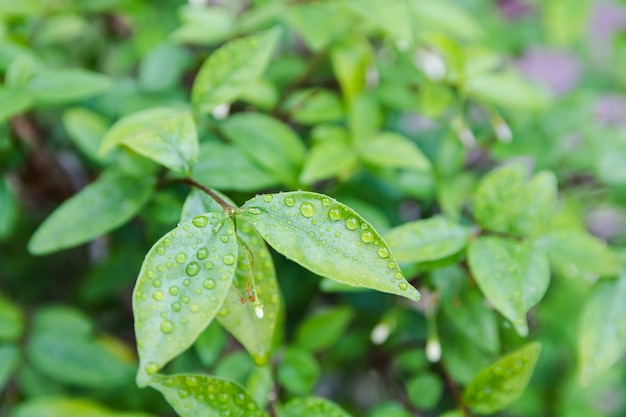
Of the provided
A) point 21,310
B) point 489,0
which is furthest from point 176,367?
point 489,0

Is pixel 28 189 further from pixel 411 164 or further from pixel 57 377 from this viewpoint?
pixel 411 164

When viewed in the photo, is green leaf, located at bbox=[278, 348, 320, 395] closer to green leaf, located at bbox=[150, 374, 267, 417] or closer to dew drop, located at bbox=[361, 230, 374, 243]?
green leaf, located at bbox=[150, 374, 267, 417]

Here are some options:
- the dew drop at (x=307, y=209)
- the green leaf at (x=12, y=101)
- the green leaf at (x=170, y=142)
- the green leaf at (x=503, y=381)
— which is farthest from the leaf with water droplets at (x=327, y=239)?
the green leaf at (x=12, y=101)

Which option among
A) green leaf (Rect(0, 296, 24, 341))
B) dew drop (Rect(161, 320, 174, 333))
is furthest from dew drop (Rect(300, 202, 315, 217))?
green leaf (Rect(0, 296, 24, 341))

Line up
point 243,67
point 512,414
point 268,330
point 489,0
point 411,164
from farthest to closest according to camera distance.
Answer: point 489,0 < point 512,414 < point 411,164 < point 243,67 < point 268,330

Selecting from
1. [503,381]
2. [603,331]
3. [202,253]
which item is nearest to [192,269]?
[202,253]

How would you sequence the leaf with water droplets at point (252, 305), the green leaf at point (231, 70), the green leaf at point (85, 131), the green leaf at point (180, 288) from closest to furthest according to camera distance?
the green leaf at point (180, 288)
the leaf with water droplets at point (252, 305)
the green leaf at point (231, 70)
the green leaf at point (85, 131)

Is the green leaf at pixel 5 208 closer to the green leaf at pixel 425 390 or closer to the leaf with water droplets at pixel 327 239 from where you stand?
the leaf with water droplets at pixel 327 239

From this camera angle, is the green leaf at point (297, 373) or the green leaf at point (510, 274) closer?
the green leaf at point (510, 274)
